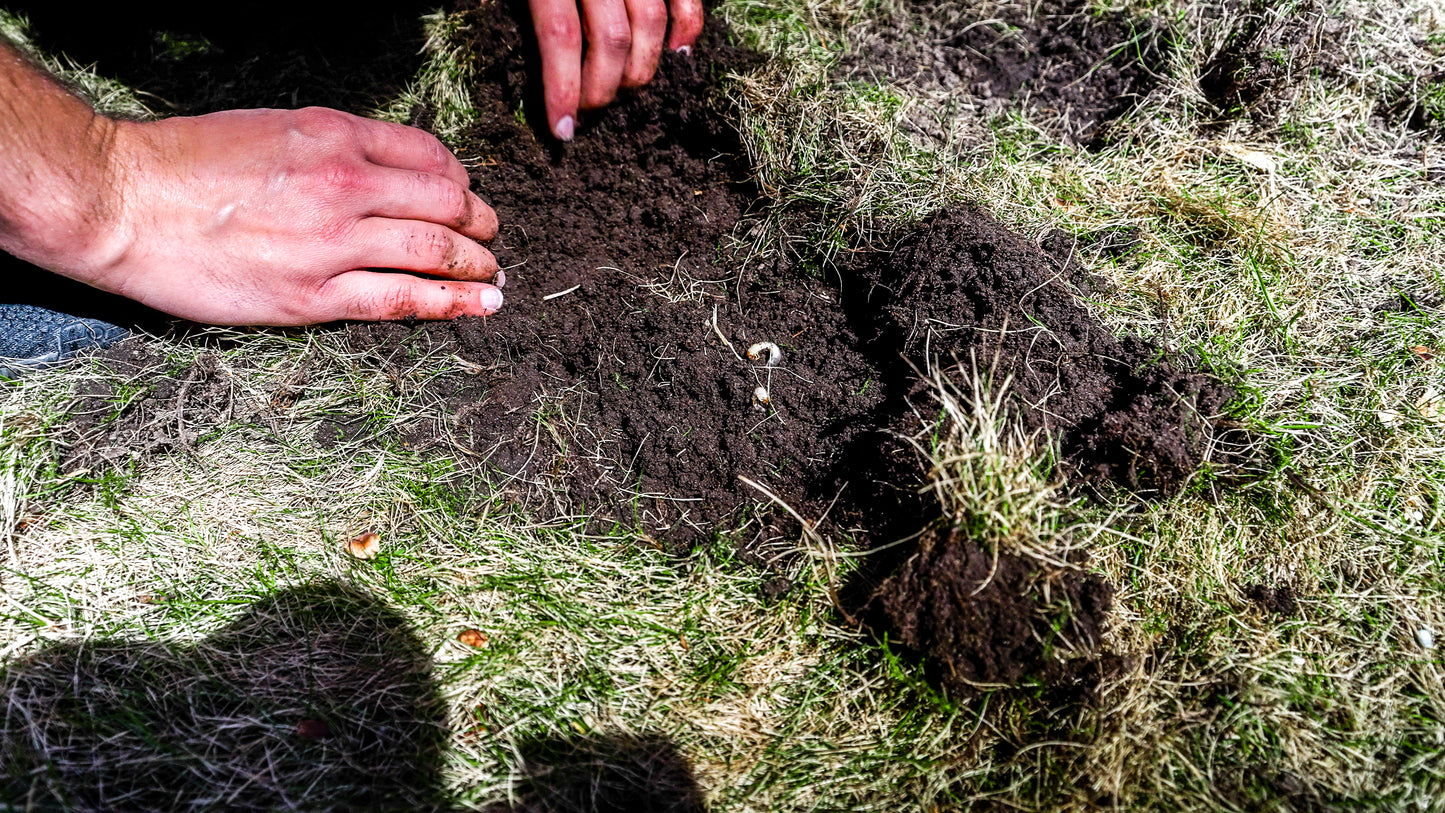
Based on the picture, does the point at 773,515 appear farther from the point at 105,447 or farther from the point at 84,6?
the point at 84,6

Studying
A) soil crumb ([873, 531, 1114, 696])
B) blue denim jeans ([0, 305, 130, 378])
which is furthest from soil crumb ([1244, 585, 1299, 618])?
blue denim jeans ([0, 305, 130, 378])

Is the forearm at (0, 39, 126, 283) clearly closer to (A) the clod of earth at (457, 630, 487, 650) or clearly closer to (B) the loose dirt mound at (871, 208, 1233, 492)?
(A) the clod of earth at (457, 630, 487, 650)

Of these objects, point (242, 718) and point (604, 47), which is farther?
point (604, 47)

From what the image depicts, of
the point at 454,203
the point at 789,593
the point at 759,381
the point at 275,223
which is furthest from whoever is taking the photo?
the point at 454,203

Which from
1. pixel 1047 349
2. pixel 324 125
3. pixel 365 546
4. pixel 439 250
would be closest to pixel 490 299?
pixel 439 250

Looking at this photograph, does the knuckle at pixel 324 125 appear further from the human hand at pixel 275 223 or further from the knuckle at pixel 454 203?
the knuckle at pixel 454 203

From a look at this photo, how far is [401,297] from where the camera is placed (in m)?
2.18

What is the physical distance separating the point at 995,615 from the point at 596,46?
1932 millimetres

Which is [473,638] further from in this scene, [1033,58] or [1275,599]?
[1033,58]

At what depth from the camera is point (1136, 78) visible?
109 inches

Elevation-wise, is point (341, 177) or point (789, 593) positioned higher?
point (341, 177)

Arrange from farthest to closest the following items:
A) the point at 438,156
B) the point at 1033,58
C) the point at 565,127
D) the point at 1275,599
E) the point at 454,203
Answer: the point at 1033,58
the point at 565,127
the point at 438,156
the point at 454,203
the point at 1275,599

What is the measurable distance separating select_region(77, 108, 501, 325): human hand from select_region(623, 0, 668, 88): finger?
27.2 inches

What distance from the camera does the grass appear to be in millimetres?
1652
